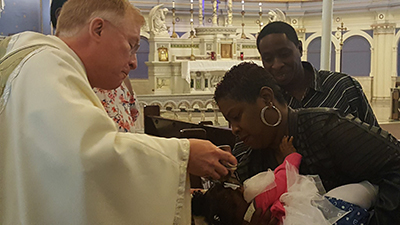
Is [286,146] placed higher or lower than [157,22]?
lower

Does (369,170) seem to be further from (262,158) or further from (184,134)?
(184,134)

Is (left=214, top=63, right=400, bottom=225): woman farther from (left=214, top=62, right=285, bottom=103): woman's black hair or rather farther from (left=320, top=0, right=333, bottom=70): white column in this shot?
(left=320, top=0, right=333, bottom=70): white column

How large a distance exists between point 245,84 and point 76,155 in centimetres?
74

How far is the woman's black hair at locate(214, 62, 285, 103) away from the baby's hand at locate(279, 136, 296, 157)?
151mm

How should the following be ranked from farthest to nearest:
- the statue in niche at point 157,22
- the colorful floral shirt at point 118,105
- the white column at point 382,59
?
the white column at point 382,59, the statue in niche at point 157,22, the colorful floral shirt at point 118,105

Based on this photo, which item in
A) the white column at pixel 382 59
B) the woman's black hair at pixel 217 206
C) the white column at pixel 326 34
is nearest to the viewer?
the woman's black hair at pixel 217 206

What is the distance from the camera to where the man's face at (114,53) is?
1.23 metres

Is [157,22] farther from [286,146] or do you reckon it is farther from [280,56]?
[286,146]

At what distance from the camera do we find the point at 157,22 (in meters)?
9.52

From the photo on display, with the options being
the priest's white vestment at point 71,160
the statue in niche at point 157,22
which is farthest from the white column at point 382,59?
the priest's white vestment at point 71,160

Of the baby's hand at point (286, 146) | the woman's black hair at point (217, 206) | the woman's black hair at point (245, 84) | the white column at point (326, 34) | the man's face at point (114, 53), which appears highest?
the white column at point (326, 34)

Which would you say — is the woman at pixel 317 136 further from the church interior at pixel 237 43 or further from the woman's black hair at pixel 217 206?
the church interior at pixel 237 43

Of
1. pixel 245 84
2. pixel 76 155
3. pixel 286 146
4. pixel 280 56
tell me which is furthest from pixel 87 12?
pixel 280 56

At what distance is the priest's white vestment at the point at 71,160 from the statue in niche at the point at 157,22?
854 centimetres
